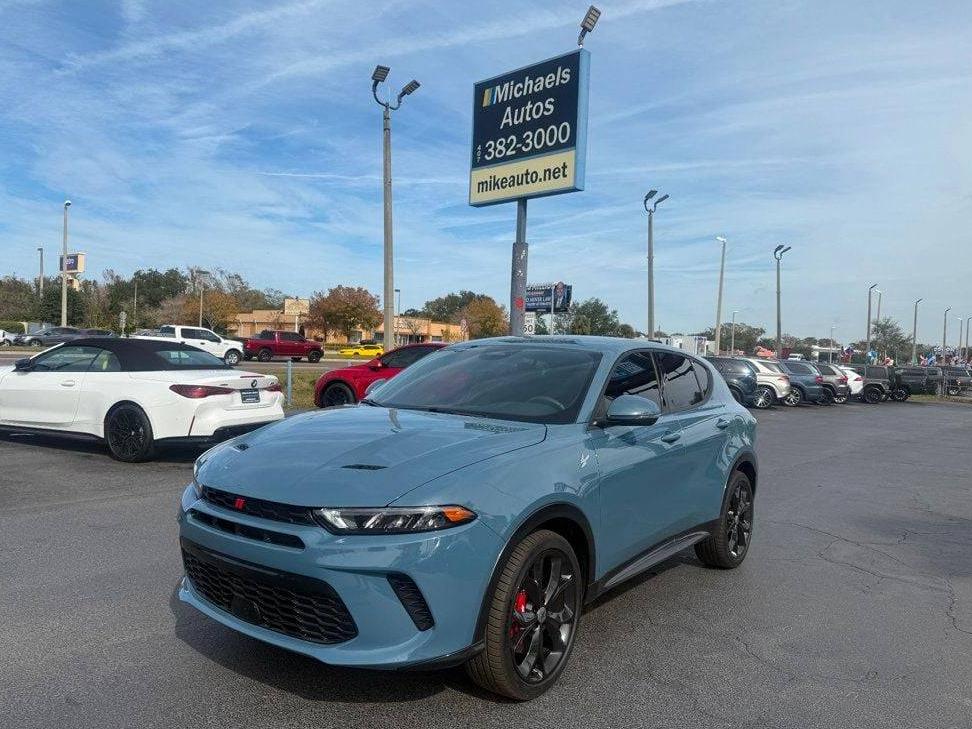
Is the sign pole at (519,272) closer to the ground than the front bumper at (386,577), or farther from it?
farther from it

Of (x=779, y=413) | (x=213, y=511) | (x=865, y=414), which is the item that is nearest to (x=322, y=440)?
(x=213, y=511)

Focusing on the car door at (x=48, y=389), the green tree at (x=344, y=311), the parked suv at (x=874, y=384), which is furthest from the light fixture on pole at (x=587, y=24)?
the green tree at (x=344, y=311)

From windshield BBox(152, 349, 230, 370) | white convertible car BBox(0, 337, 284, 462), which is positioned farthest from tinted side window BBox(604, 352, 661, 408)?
windshield BBox(152, 349, 230, 370)

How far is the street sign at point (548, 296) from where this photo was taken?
34.2 metres

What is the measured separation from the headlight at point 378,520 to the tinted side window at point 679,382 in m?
2.36

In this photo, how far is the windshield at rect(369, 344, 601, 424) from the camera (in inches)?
161

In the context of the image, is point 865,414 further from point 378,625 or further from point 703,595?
point 378,625

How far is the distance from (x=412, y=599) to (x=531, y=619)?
2.27ft

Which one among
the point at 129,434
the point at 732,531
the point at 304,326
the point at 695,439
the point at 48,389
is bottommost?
the point at 732,531

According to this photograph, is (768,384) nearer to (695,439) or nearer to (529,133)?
(529,133)

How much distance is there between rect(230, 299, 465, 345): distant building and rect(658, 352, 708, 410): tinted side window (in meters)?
68.6

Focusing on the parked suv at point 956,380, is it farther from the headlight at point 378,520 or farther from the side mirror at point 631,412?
the headlight at point 378,520

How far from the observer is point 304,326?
7444cm

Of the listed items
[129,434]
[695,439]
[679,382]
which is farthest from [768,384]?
[695,439]
